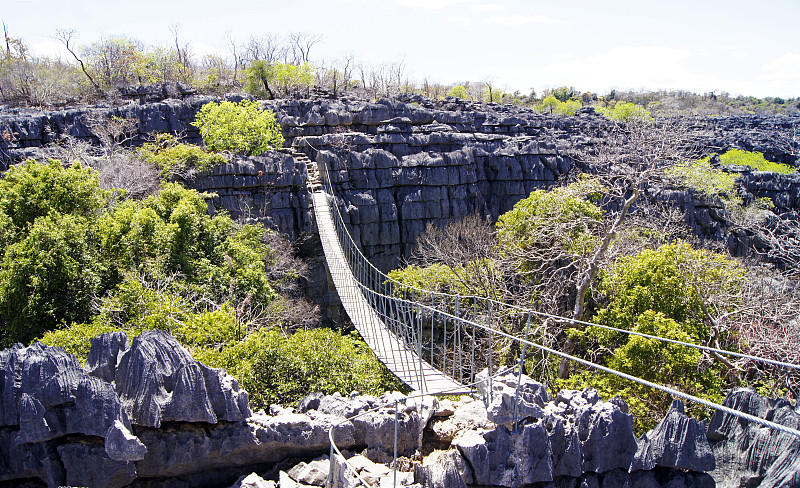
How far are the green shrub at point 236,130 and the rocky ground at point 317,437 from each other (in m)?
12.2

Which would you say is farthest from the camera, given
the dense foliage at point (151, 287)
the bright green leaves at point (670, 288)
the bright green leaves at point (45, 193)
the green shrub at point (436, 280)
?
the green shrub at point (436, 280)

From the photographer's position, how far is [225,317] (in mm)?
5914

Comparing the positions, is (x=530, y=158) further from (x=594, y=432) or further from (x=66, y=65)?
(x=66, y=65)

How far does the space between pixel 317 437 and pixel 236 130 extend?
13.1 meters

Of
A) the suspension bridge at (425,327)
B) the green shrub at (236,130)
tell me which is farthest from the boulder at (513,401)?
the green shrub at (236,130)

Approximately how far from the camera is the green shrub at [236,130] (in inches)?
594

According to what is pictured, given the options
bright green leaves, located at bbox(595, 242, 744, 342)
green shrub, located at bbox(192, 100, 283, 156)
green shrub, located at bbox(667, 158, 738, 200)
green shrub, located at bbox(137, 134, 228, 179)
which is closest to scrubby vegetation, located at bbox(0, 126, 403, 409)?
bright green leaves, located at bbox(595, 242, 744, 342)

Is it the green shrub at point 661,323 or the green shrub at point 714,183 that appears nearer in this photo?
the green shrub at point 661,323

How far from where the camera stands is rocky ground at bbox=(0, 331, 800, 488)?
3.08 meters

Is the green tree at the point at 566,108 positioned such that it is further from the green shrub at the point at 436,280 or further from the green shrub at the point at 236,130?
the green shrub at the point at 436,280

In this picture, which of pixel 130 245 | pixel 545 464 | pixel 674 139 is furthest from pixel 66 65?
pixel 545 464

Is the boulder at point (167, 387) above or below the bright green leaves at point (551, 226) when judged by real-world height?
below

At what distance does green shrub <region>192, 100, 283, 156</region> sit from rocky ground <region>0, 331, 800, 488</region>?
12.2 m

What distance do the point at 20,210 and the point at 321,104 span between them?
14665mm
